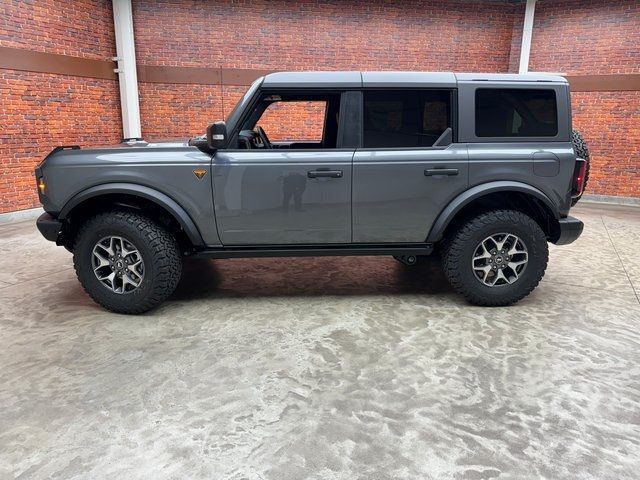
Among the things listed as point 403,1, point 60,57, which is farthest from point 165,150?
point 403,1

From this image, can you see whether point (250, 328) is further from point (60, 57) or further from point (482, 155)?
point (60, 57)

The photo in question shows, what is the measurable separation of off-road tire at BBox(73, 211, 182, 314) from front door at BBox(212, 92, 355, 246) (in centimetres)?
51

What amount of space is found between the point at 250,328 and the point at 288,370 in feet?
2.38

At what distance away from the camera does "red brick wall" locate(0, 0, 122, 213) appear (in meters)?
7.45

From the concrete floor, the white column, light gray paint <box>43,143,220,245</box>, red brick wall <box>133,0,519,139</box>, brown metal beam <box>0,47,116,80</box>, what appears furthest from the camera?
the white column

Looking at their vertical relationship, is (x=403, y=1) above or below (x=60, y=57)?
above

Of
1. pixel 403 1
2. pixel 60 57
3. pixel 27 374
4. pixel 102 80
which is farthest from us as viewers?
pixel 403 1

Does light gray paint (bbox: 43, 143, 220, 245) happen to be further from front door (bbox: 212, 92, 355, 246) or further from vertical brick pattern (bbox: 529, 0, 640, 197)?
vertical brick pattern (bbox: 529, 0, 640, 197)

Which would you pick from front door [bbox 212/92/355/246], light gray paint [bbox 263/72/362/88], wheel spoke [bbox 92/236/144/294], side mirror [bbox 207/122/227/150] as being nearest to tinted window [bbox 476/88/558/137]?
light gray paint [bbox 263/72/362/88]

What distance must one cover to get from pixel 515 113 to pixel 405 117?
0.93 m

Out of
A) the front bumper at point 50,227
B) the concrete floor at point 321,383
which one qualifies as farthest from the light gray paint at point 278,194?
the front bumper at point 50,227

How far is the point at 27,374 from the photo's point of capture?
2.88 m

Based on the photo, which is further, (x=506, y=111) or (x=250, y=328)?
(x=506, y=111)

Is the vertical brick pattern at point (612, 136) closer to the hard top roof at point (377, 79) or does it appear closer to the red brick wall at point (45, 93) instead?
the hard top roof at point (377, 79)
